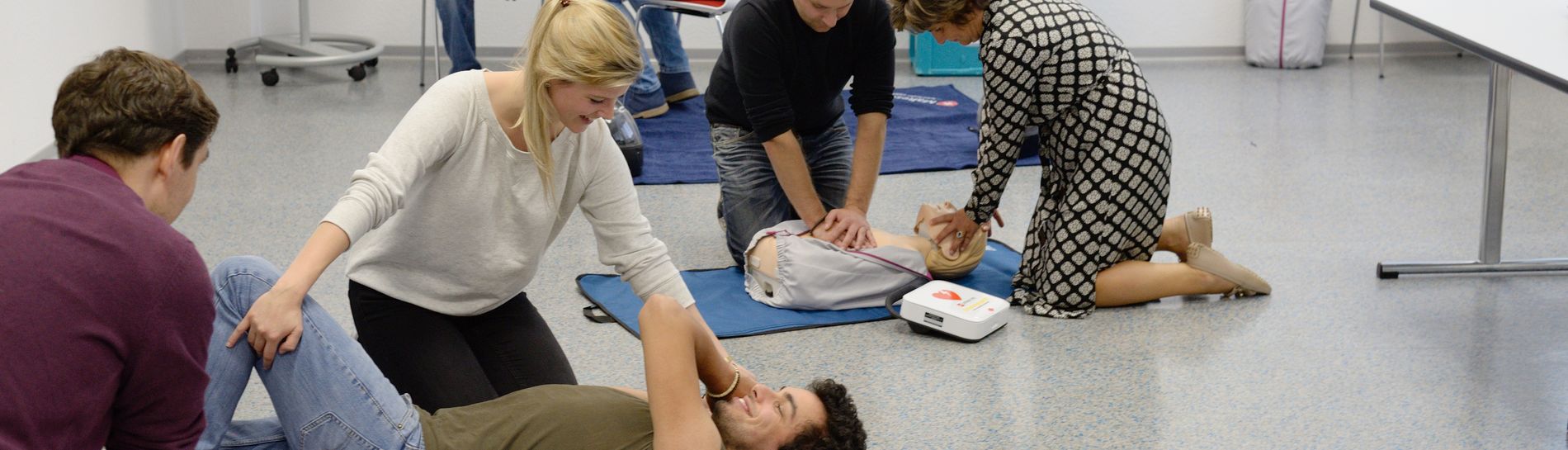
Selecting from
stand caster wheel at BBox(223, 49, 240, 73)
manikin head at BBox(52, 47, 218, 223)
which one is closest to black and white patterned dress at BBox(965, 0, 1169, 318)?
manikin head at BBox(52, 47, 218, 223)

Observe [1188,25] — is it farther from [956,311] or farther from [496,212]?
[496,212]

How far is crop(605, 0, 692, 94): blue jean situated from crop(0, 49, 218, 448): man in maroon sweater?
11.2 ft

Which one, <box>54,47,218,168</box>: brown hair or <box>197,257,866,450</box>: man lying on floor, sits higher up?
<box>54,47,218,168</box>: brown hair

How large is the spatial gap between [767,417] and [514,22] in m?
4.36

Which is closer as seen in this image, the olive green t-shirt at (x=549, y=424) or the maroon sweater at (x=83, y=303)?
the maroon sweater at (x=83, y=303)

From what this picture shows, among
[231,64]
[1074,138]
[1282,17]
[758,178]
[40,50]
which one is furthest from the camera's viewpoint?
[1282,17]

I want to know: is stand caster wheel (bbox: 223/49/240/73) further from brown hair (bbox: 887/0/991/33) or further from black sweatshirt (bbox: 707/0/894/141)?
brown hair (bbox: 887/0/991/33)

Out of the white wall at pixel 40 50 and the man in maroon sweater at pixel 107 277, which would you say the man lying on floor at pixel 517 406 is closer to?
the man in maroon sweater at pixel 107 277

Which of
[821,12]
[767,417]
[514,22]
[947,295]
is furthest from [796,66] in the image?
[514,22]

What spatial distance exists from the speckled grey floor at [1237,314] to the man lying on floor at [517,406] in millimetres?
509

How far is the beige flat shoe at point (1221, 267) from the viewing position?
295 centimetres

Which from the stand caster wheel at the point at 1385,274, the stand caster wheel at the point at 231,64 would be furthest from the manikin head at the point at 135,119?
the stand caster wheel at the point at 231,64

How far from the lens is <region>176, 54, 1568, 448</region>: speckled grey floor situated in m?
2.39

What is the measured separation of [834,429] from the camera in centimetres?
181
